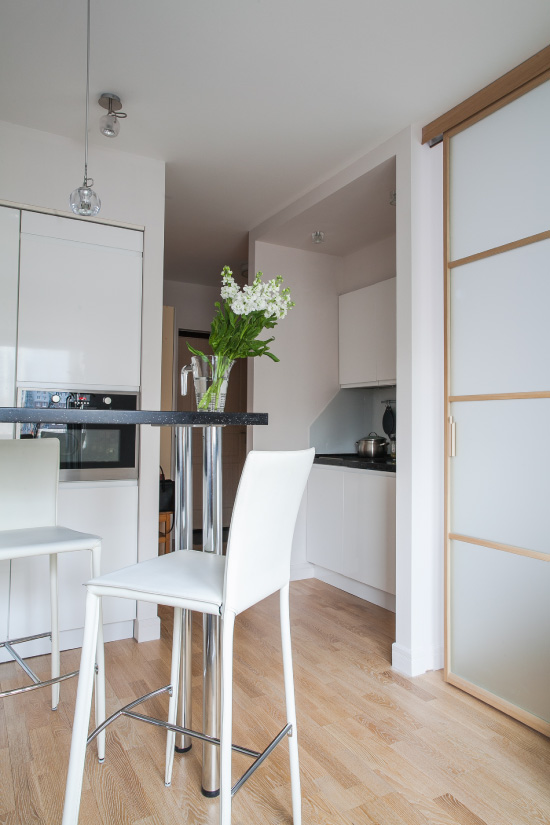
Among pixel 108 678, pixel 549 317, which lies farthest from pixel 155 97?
pixel 108 678

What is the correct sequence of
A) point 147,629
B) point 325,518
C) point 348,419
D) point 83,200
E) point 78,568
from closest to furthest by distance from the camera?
1. point 83,200
2. point 78,568
3. point 147,629
4. point 325,518
5. point 348,419

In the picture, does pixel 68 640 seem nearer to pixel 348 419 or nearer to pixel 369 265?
pixel 348 419

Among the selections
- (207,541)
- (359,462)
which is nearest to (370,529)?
(359,462)

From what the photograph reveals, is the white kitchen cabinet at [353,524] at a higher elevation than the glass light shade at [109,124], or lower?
lower

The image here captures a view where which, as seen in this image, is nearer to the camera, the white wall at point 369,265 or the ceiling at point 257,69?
the ceiling at point 257,69

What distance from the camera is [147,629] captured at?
2891 mm

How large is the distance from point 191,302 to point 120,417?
15.0ft

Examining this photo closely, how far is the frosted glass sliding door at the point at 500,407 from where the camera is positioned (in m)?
2.09

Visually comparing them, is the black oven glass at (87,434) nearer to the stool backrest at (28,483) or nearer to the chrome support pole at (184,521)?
the stool backrest at (28,483)

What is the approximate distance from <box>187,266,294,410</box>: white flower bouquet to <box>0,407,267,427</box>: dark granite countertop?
0.55 ft

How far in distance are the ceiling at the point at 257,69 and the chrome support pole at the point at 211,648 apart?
1.53m

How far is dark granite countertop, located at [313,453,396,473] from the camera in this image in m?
3.27

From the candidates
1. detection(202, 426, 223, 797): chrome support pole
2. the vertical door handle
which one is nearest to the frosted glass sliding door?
the vertical door handle

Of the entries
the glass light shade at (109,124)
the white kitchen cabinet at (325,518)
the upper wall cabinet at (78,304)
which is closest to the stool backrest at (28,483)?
the upper wall cabinet at (78,304)
